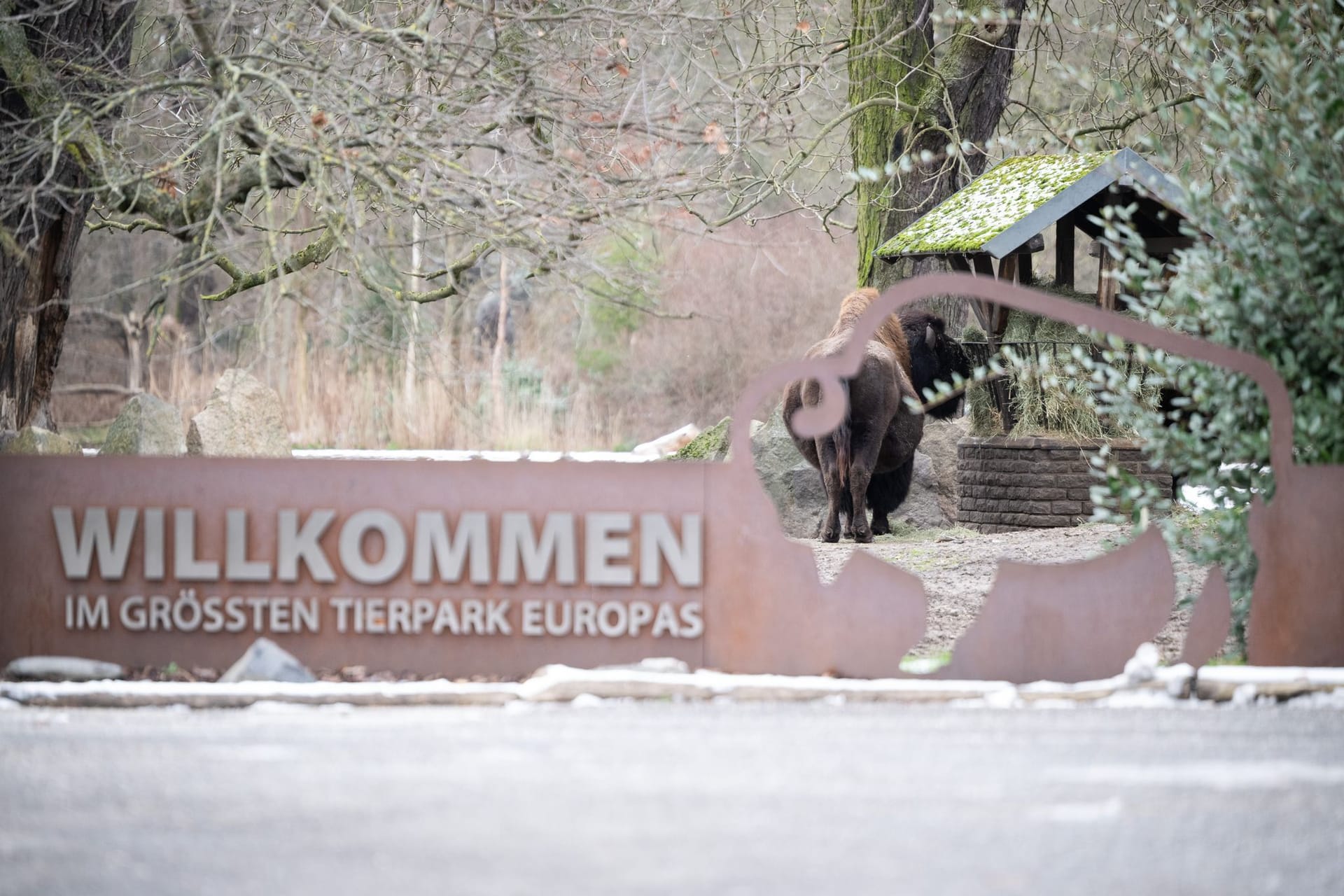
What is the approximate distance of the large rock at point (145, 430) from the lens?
12781mm

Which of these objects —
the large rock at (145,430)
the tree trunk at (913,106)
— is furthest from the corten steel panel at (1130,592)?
the large rock at (145,430)

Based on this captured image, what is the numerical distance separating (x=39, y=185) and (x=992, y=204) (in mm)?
5658

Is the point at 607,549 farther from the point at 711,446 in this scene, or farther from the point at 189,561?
the point at 711,446

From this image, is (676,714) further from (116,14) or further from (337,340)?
(337,340)

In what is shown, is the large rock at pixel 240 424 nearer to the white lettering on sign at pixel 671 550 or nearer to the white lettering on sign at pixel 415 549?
the white lettering on sign at pixel 415 549

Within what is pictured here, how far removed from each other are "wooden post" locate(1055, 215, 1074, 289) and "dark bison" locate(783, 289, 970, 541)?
1040 mm

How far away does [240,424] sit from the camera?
1389 centimetres

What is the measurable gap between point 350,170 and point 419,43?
69.1 inches

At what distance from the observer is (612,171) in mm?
10562

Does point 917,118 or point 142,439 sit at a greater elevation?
point 917,118

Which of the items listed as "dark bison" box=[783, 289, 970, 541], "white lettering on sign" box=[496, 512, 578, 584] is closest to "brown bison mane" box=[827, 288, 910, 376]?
"dark bison" box=[783, 289, 970, 541]

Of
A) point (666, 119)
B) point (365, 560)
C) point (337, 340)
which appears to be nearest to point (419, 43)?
point (666, 119)

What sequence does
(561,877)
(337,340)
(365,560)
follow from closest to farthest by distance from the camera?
1. (561,877)
2. (365,560)
3. (337,340)

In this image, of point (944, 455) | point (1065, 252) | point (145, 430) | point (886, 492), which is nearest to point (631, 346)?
point (944, 455)
